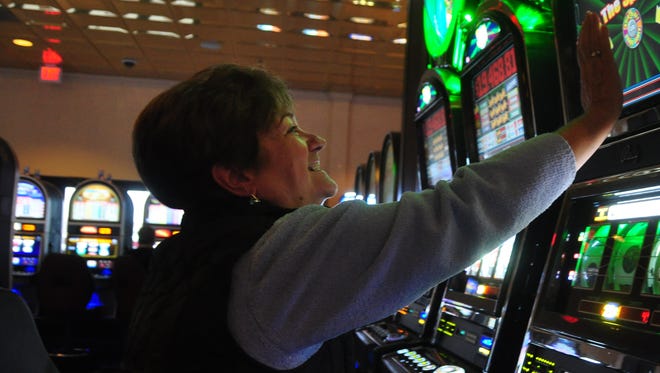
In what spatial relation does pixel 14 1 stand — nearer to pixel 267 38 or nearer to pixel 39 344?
pixel 267 38

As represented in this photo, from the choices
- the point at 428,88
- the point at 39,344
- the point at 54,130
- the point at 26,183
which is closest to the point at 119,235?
the point at 26,183

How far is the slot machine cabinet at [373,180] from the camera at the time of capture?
435 cm

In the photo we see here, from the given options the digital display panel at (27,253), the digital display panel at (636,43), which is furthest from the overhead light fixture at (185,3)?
the digital display panel at (636,43)

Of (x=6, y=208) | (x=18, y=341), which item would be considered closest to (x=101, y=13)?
(x=6, y=208)

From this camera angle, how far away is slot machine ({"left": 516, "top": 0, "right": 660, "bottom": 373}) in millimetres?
1177

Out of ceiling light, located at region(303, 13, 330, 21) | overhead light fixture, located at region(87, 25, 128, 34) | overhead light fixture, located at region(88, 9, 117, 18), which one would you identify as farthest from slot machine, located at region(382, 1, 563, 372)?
overhead light fixture, located at region(87, 25, 128, 34)

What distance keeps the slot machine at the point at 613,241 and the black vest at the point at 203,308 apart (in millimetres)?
492

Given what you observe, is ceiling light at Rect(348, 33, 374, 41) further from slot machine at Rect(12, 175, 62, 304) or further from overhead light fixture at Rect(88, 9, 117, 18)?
slot machine at Rect(12, 175, 62, 304)

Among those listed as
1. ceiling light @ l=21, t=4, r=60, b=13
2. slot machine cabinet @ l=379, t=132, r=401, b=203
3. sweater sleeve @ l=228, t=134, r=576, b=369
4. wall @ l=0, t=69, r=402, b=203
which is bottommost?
sweater sleeve @ l=228, t=134, r=576, b=369

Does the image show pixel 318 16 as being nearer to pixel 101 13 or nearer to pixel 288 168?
pixel 101 13

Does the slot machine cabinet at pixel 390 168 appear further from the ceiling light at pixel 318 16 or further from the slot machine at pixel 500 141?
the ceiling light at pixel 318 16

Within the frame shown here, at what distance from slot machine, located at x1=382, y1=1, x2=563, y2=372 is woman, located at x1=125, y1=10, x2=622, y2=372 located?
0.71 meters

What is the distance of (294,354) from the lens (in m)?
0.86

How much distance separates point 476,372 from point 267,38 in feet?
18.5
